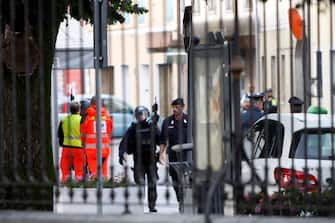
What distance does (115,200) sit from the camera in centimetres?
781

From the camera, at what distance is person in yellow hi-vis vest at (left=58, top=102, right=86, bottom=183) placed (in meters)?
8.10

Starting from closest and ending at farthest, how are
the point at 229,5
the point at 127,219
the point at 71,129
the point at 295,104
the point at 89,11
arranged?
the point at 127,219 < the point at 295,104 < the point at 229,5 < the point at 71,129 < the point at 89,11

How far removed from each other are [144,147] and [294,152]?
1.04m

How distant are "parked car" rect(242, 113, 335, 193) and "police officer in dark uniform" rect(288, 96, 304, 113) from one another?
0.07 m

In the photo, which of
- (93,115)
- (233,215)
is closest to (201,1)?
(93,115)

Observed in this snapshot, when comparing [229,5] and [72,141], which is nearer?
[229,5]

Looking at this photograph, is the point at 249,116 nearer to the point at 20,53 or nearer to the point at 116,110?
the point at 116,110

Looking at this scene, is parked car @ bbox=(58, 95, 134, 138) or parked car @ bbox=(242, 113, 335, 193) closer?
parked car @ bbox=(242, 113, 335, 193)

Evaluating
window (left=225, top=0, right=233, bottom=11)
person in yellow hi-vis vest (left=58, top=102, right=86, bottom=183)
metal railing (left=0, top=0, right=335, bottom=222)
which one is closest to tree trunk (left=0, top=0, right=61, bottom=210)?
metal railing (left=0, top=0, right=335, bottom=222)

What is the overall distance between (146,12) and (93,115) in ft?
2.75

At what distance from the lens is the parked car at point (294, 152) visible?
7.46m

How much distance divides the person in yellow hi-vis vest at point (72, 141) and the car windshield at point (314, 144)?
151 cm

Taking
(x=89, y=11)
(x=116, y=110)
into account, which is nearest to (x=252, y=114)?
(x=116, y=110)

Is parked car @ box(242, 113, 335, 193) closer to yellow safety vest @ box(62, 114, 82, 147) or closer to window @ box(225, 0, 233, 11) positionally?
window @ box(225, 0, 233, 11)
